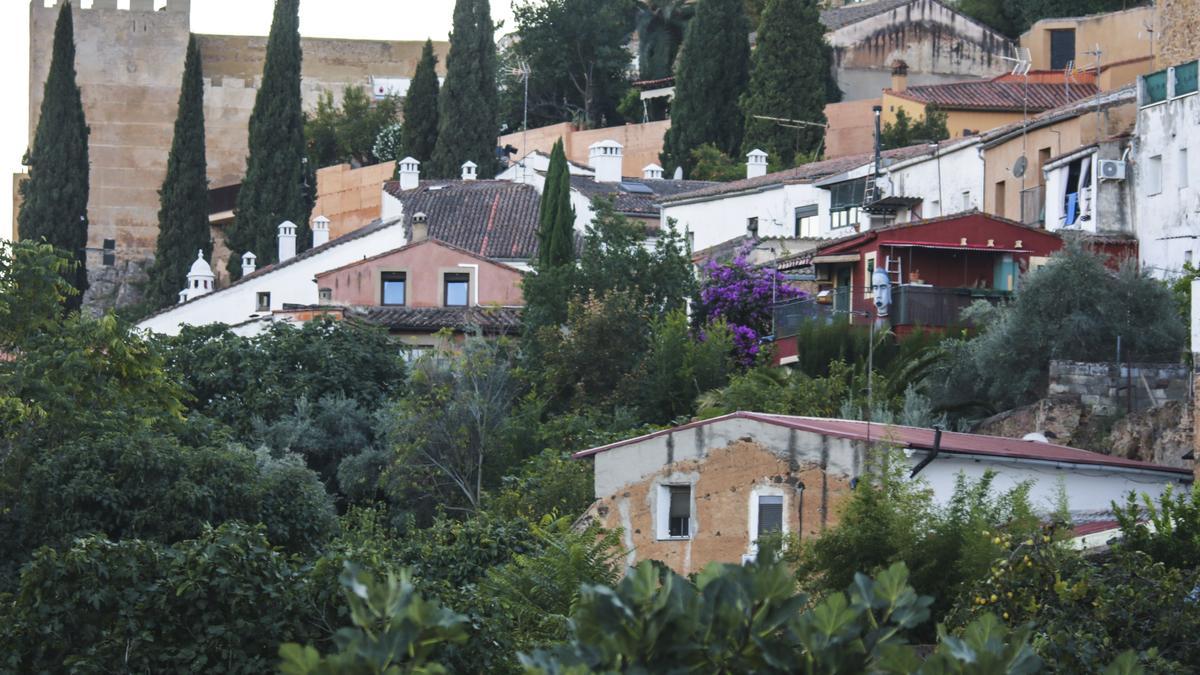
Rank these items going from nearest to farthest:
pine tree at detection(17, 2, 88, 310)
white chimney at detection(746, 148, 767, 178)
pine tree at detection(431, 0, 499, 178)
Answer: white chimney at detection(746, 148, 767, 178) < pine tree at detection(431, 0, 499, 178) < pine tree at detection(17, 2, 88, 310)

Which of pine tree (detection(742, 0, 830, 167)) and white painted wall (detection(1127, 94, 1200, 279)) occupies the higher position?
pine tree (detection(742, 0, 830, 167))

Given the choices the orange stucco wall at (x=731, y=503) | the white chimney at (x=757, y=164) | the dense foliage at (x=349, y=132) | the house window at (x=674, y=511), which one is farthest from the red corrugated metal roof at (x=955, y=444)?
the dense foliage at (x=349, y=132)

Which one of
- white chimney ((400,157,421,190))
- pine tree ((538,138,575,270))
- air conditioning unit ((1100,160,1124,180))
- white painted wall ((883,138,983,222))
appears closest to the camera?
air conditioning unit ((1100,160,1124,180))

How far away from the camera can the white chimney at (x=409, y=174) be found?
56344 mm

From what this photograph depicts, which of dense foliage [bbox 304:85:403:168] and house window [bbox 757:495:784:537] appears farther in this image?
dense foliage [bbox 304:85:403:168]

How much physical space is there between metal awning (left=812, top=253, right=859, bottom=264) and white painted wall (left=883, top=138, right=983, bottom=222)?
3.41 m

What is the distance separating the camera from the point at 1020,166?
38.3 metres

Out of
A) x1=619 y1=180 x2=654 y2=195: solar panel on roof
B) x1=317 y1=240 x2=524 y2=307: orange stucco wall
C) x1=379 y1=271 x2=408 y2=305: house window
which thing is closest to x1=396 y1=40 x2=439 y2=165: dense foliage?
x1=619 y1=180 x2=654 y2=195: solar panel on roof

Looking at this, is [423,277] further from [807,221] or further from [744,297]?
[744,297]

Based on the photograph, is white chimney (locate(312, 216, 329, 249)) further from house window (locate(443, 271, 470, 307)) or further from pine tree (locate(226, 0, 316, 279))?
house window (locate(443, 271, 470, 307))

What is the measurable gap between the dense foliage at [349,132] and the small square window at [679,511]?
2014 inches

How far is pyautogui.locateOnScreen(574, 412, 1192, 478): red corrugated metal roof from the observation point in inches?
877

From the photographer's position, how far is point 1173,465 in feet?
78.7

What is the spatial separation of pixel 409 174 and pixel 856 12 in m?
13.6
